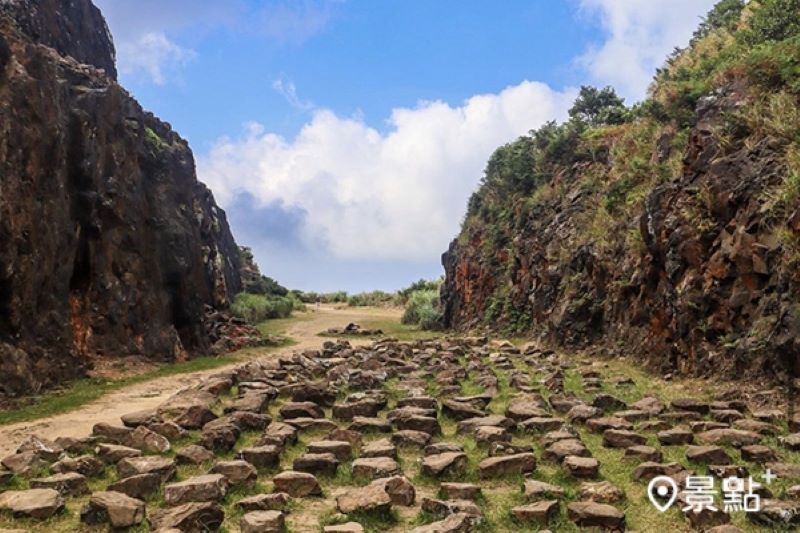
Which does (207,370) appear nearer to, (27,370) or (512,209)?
(27,370)

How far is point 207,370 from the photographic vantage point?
2267cm

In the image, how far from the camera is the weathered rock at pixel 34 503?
6.80 metres

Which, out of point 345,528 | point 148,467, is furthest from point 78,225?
point 345,528

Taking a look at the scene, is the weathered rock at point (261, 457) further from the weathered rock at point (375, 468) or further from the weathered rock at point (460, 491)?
the weathered rock at point (460, 491)

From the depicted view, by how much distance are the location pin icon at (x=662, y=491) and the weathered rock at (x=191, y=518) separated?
453 centimetres

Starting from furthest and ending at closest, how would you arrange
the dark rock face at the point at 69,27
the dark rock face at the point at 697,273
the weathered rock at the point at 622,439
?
1. the dark rock face at the point at 69,27
2. the dark rock face at the point at 697,273
3. the weathered rock at the point at 622,439

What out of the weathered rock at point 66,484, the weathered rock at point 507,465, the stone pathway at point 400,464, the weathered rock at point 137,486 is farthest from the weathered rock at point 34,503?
the weathered rock at point 507,465

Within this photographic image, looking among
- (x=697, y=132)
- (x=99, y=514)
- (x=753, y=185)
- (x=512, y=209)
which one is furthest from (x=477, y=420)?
(x=512, y=209)

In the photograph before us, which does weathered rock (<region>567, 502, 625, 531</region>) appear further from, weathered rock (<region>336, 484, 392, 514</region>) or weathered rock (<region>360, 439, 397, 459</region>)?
weathered rock (<region>360, 439, 397, 459</region>)

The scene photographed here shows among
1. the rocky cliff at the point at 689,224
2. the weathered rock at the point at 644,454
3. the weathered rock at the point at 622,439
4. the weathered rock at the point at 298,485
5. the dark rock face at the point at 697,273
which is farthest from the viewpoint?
the rocky cliff at the point at 689,224

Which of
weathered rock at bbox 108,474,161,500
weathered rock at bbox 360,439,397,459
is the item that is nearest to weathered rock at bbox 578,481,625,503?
weathered rock at bbox 360,439,397,459

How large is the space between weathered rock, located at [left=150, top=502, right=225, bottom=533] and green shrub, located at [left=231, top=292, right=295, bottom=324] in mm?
36798

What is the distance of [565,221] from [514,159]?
388 inches

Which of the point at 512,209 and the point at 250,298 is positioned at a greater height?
the point at 512,209
